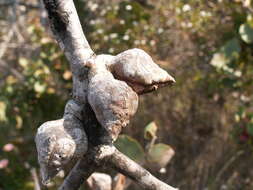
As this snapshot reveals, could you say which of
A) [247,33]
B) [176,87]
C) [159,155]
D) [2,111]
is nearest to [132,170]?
[159,155]

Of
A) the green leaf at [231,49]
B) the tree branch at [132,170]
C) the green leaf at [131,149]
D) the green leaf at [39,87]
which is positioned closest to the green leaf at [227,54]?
the green leaf at [231,49]

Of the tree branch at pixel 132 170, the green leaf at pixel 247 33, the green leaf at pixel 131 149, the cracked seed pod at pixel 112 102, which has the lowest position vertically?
the green leaf at pixel 247 33

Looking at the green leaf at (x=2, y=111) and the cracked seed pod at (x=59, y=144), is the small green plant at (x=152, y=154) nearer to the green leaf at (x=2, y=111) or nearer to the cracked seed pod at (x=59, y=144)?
the cracked seed pod at (x=59, y=144)

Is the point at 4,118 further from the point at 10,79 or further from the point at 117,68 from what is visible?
the point at 117,68

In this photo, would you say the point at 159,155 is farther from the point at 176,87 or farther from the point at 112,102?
the point at 176,87

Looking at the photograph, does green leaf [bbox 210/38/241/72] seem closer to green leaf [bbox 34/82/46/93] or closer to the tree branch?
green leaf [bbox 34/82/46/93]

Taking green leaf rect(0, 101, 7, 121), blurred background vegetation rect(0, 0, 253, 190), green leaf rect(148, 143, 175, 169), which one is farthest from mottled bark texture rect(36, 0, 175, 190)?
green leaf rect(0, 101, 7, 121)
